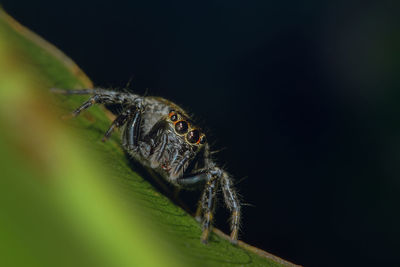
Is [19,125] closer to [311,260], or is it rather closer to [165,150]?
[165,150]

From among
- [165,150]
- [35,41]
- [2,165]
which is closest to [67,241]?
[2,165]

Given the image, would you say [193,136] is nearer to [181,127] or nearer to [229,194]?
[181,127]

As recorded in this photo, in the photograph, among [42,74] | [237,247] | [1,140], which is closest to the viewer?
A: [1,140]

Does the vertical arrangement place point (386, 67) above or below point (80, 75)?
above

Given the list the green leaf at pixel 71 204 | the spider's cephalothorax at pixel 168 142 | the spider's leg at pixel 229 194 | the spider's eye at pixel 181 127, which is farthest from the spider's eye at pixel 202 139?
→ the green leaf at pixel 71 204

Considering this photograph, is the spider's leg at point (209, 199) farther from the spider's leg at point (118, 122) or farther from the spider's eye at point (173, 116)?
the spider's leg at point (118, 122)

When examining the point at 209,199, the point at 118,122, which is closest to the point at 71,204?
the point at 118,122
